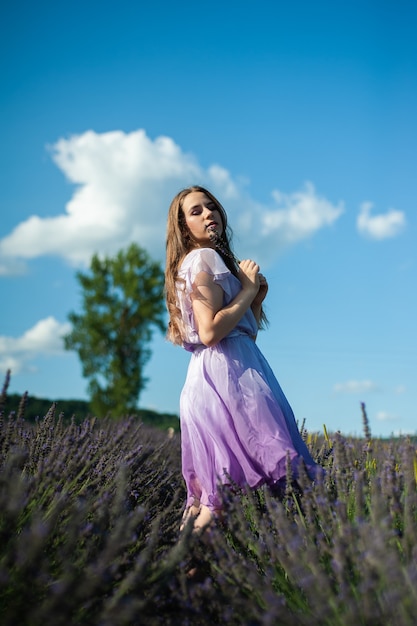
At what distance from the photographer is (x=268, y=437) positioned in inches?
88.7

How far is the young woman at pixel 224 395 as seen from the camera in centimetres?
227

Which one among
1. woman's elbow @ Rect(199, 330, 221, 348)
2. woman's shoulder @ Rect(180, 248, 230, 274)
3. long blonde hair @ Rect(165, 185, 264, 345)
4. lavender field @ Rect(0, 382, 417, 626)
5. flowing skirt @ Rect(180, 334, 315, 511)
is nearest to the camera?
lavender field @ Rect(0, 382, 417, 626)

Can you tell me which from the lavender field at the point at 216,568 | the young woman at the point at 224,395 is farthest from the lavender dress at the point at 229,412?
the lavender field at the point at 216,568

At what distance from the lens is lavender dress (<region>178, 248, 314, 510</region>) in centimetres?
227

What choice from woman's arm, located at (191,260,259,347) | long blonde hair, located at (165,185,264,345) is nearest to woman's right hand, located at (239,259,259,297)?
woman's arm, located at (191,260,259,347)

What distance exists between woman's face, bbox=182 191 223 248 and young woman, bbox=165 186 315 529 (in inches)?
10.1

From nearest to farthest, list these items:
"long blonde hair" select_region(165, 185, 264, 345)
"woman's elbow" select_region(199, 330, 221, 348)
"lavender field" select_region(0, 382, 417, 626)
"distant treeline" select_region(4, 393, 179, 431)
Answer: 1. "lavender field" select_region(0, 382, 417, 626)
2. "woman's elbow" select_region(199, 330, 221, 348)
3. "long blonde hair" select_region(165, 185, 264, 345)
4. "distant treeline" select_region(4, 393, 179, 431)

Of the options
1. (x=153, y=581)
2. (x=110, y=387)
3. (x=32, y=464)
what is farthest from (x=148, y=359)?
(x=153, y=581)

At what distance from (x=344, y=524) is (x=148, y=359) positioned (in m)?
16.2

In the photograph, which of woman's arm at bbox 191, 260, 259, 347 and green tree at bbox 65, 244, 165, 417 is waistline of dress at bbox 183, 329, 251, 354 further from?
green tree at bbox 65, 244, 165, 417

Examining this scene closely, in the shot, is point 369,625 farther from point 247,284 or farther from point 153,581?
point 247,284

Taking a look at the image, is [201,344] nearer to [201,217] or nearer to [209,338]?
[209,338]

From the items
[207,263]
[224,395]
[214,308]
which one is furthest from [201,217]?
[224,395]

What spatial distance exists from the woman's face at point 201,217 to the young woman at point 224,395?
26 cm
